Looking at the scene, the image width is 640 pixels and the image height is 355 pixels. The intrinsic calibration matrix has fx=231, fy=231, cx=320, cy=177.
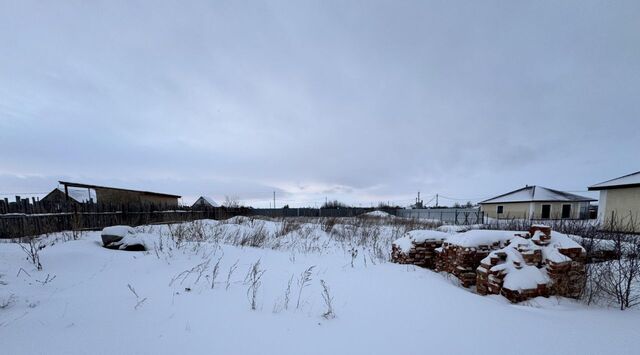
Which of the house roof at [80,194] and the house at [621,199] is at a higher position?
the house at [621,199]

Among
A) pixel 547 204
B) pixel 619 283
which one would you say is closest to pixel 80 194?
pixel 619 283

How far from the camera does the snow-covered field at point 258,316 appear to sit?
87.9 inches

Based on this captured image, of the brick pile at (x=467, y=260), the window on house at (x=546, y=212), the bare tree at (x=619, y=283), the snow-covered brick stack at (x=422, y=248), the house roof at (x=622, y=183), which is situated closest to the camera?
the bare tree at (x=619, y=283)

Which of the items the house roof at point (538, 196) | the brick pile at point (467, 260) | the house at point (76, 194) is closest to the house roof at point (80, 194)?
the house at point (76, 194)

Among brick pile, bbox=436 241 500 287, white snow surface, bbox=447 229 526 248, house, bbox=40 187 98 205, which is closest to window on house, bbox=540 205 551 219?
white snow surface, bbox=447 229 526 248

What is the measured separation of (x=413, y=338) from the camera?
2424 millimetres

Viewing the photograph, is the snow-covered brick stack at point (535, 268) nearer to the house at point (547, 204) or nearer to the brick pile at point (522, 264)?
the brick pile at point (522, 264)

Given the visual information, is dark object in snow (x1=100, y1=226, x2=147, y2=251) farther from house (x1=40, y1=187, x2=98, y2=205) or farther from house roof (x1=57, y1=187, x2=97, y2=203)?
house roof (x1=57, y1=187, x2=97, y2=203)

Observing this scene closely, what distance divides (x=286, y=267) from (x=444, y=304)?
326cm

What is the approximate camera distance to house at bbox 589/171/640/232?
13.8 m

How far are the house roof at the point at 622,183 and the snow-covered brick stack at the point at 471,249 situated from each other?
17078mm

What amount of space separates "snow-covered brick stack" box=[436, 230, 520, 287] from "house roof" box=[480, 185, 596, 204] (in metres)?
26.5

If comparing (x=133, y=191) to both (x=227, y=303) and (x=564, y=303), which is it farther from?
(x=564, y=303)

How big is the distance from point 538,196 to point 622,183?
1119cm
